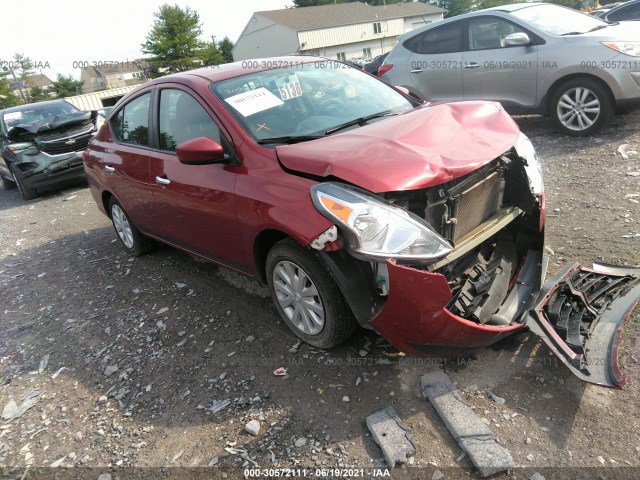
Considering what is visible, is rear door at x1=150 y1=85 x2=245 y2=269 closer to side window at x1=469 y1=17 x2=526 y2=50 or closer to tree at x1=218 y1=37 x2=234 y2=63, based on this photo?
side window at x1=469 y1=17 x2=526 y2=50

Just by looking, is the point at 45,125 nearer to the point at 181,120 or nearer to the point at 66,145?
the point at 66,145

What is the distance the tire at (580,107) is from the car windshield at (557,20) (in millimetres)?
813

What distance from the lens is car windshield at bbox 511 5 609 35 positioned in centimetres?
648

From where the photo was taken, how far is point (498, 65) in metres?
6.85

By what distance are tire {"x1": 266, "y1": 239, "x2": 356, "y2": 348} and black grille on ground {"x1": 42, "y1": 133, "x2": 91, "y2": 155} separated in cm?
747

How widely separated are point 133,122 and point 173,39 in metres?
49.9

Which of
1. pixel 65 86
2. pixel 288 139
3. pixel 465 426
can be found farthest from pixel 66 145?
pixel 65 86

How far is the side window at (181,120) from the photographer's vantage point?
3.44 metres

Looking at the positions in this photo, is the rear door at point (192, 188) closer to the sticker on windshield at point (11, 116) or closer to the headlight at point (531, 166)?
the headlight at point (531, 166)

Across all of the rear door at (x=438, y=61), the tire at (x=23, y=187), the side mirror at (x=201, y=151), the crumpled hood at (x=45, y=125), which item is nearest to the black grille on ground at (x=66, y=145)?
the crumpled hood at (x=45, y=125)

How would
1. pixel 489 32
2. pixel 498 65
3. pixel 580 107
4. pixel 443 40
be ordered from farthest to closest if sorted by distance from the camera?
pixel 443 40, pixel 489 32, pixel 498 65, pixel 580 107

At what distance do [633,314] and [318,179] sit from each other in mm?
2113

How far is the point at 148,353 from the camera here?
3.51 m

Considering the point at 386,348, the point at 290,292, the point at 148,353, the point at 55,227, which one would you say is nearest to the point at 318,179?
the point at 290,292
